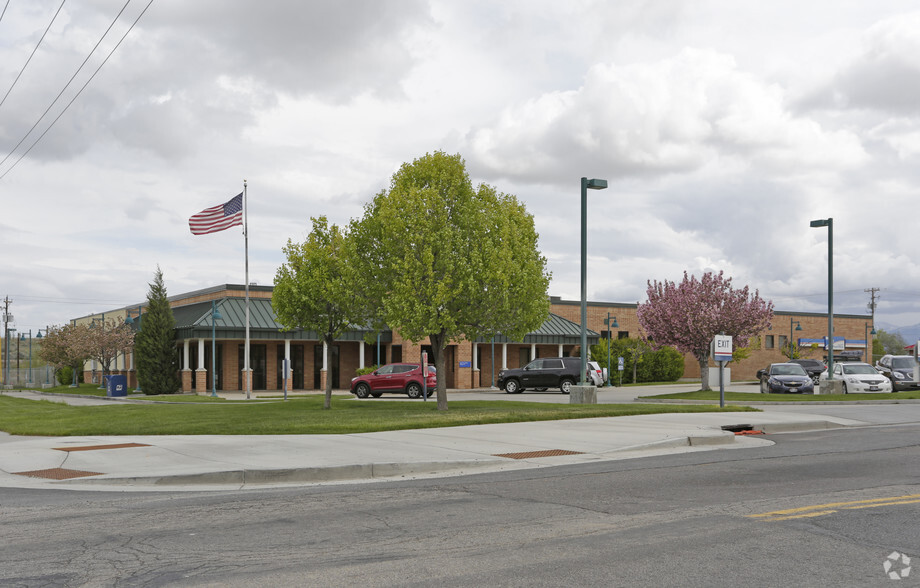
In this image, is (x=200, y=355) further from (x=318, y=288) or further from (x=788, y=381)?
(x=788, y=381)

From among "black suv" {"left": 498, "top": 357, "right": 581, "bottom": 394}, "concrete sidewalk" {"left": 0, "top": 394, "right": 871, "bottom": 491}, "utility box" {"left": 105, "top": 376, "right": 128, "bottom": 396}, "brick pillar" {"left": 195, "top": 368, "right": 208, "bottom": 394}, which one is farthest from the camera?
"brick pillar" {"left": 195, "top": 368, "right": 208, "bottom": 394}

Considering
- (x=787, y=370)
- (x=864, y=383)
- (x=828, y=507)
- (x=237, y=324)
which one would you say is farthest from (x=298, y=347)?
(x=828, y=507)

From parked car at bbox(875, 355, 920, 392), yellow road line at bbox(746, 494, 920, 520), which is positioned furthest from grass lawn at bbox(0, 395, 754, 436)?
parked car at bbox(875, 355, 920, 392)

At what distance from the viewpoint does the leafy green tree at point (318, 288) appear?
2519 cm

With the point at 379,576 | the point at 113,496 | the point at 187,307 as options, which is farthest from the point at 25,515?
the point at 187,307

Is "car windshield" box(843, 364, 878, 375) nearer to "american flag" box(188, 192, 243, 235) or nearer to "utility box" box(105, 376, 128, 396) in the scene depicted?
"american flag" box(188, 192, 243, 235)

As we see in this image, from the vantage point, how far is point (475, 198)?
79.3 feet

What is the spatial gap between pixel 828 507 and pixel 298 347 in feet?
138

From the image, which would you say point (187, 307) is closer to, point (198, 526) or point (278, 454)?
point (278, 454)

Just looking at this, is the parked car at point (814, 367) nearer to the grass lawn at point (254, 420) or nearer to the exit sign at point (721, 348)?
the grass lawn at point (254, 420)

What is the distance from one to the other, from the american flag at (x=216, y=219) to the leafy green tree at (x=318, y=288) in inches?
483

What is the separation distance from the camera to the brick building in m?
44.9

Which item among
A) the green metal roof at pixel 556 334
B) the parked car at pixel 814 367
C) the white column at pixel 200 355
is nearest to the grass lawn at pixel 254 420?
the white column at pixel 200 355

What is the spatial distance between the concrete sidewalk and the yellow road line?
4.64 metres
